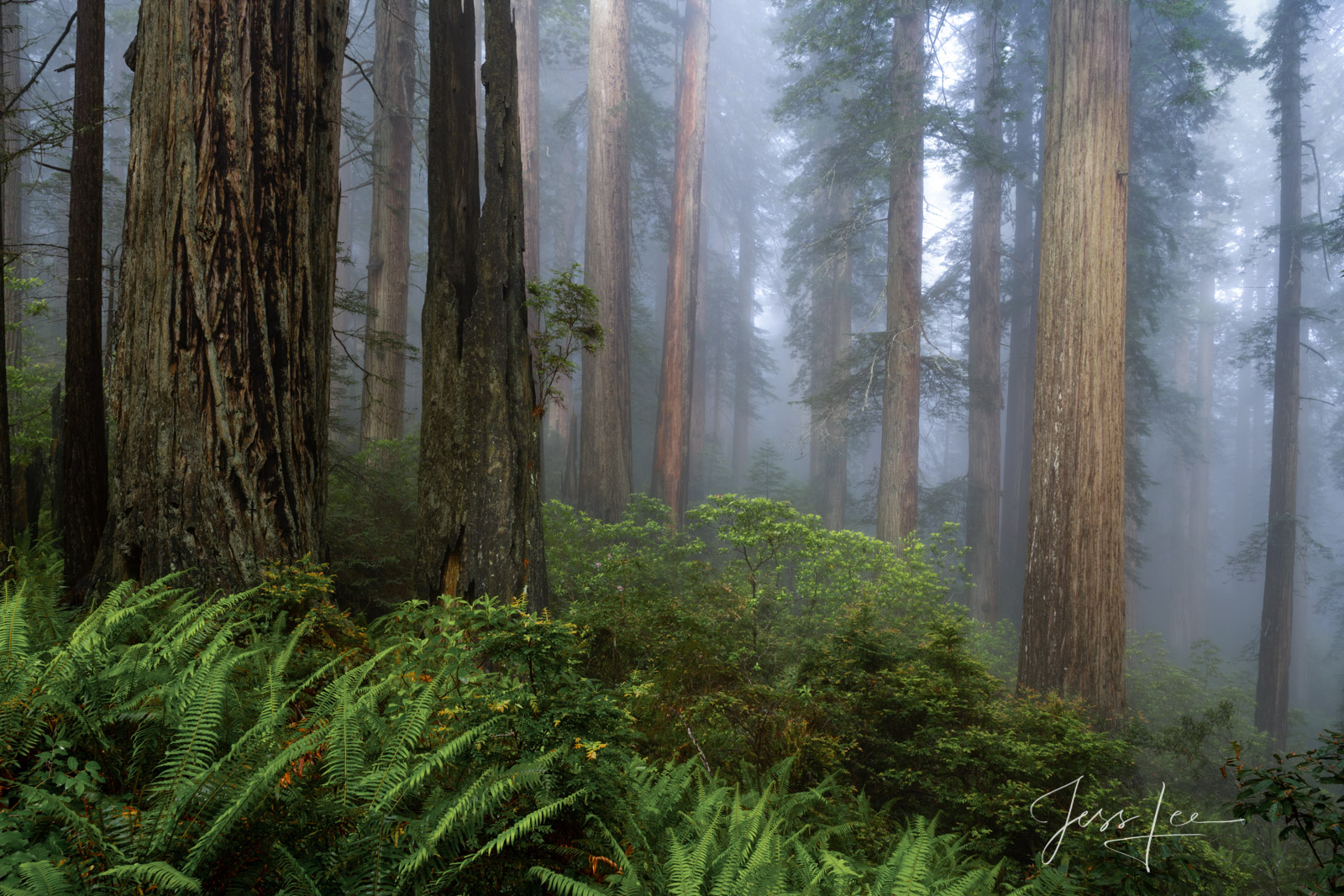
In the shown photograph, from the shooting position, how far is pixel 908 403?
1329 cm

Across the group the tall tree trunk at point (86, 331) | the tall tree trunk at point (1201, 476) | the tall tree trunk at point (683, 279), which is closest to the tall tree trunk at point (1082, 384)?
the tall tree trunk at point (683, 279)

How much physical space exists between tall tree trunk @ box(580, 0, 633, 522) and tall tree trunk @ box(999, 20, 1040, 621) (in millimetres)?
11060

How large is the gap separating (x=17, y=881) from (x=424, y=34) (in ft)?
51.4

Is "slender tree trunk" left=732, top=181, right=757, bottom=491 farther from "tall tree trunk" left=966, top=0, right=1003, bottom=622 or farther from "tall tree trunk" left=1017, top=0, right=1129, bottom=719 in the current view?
"tall tree trunk" left=1017, top=0, right=1129, bottom=719

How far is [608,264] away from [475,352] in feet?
30.3

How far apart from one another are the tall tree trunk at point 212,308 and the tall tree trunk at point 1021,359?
18.3 metres

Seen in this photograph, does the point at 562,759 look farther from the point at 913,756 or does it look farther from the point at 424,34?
the point at 424,34

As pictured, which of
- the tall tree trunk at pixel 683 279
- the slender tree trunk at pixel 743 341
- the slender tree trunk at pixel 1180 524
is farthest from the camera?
the slender tree trunk at pixel 743 341

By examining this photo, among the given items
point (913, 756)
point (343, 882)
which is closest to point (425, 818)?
point (343, 882)

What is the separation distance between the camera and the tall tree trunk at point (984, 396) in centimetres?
1655

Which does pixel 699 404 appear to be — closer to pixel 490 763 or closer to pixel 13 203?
pixel 13 203

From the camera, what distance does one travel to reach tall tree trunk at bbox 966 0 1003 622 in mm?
16547

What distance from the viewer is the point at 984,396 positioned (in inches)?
651
